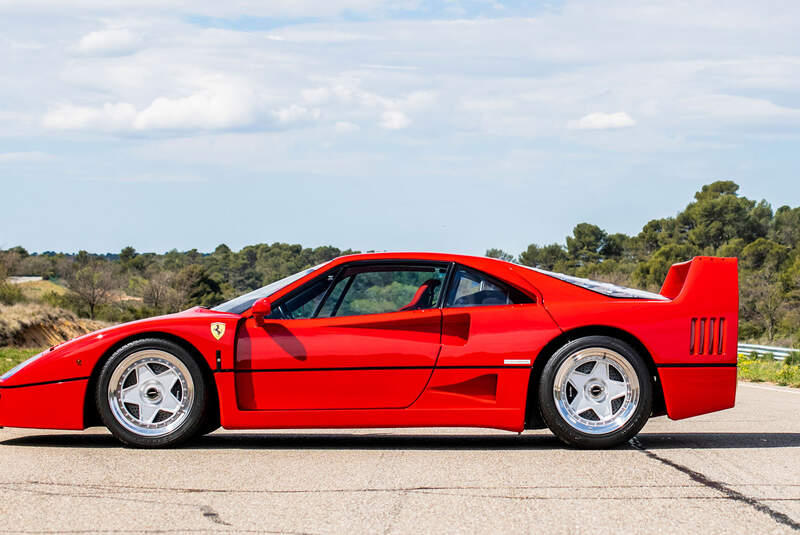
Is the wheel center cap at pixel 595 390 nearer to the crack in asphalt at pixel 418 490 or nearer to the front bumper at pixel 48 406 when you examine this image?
the crack in asphalt at pixel 418 490

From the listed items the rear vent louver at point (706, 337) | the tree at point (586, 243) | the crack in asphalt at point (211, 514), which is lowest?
the crack in asphalt at point (211, 514)

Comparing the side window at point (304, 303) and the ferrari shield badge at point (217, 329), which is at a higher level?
the side window at point (304, 303)

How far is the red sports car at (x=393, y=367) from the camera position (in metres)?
6.49


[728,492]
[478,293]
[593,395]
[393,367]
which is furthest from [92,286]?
[728,492]

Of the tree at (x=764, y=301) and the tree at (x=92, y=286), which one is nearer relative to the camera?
the tree at (x=764, y=301)

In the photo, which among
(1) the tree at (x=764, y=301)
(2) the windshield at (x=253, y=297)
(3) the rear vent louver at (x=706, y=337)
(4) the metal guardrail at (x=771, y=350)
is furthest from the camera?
(1) the tree at (x=764, y=301)

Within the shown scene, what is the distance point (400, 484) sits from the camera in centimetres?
527

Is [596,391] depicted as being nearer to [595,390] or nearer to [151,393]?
[595,390]

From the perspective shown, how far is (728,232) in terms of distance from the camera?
9556 cm

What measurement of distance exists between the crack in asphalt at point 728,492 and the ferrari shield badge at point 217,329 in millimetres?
2874

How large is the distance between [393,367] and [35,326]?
3632 cm

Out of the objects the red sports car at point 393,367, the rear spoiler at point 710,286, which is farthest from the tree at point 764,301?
the red sports car at point 393,367

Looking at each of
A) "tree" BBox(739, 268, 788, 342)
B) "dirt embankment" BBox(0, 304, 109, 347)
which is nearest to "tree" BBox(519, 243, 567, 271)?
"tree" BBox(739, 268, 788, 342)

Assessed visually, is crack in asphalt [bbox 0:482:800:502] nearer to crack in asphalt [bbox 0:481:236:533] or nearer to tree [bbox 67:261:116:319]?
crack in asphalt [bbox 0:481:236:533]
